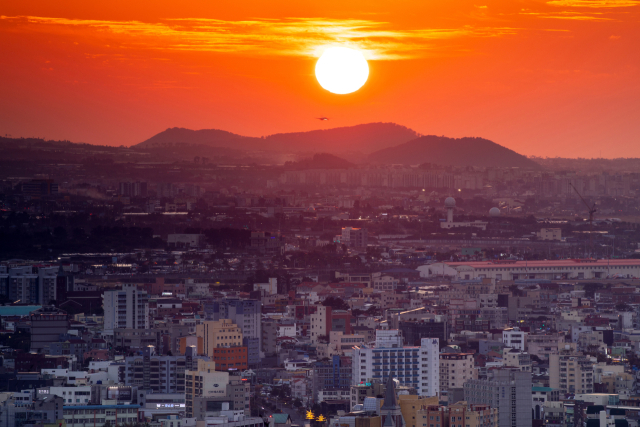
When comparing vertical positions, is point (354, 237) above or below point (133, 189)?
below

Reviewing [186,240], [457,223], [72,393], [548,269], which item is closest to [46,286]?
[186,240]

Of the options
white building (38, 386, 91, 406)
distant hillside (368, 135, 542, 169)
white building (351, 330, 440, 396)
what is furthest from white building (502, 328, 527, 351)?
distant hillside (368, 135, 542, 169)

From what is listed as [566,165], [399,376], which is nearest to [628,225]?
[566,165]

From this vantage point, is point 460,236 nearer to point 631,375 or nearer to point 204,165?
point 204,165

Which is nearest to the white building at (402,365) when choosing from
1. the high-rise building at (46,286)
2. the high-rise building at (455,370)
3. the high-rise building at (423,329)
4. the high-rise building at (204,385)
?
the high-rise building at (455,370)

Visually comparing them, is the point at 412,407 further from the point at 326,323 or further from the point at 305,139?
the point at 305,139

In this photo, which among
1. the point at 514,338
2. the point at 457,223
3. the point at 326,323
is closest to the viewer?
the point at 514,338

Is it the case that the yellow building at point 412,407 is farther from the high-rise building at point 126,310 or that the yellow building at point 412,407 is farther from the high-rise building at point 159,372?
the high-rise building at point 126,310
